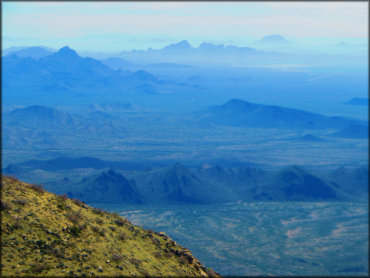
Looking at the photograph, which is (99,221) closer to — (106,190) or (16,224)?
(16,224)

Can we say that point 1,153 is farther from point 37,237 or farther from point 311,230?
point 37,237

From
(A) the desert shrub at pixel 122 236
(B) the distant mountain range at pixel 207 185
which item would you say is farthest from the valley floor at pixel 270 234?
(A) the desert shrub at pixel 122 236

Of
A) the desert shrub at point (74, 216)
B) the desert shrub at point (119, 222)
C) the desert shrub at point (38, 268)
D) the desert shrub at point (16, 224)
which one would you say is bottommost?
the desert shrub at point (119, 222)

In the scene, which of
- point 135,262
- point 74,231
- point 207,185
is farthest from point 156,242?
point 207,185

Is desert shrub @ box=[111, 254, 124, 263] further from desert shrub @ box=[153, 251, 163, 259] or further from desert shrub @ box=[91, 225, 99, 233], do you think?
desert shrub @ box=[153, 251, 163, 259]

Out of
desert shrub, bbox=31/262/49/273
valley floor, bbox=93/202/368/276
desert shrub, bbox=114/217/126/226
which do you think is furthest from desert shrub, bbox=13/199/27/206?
valley floor, bbox=93/202/368/276

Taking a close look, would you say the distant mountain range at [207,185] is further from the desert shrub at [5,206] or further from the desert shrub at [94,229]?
the desert shrub at [5,206]

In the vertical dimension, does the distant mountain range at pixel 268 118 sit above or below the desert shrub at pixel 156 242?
above
